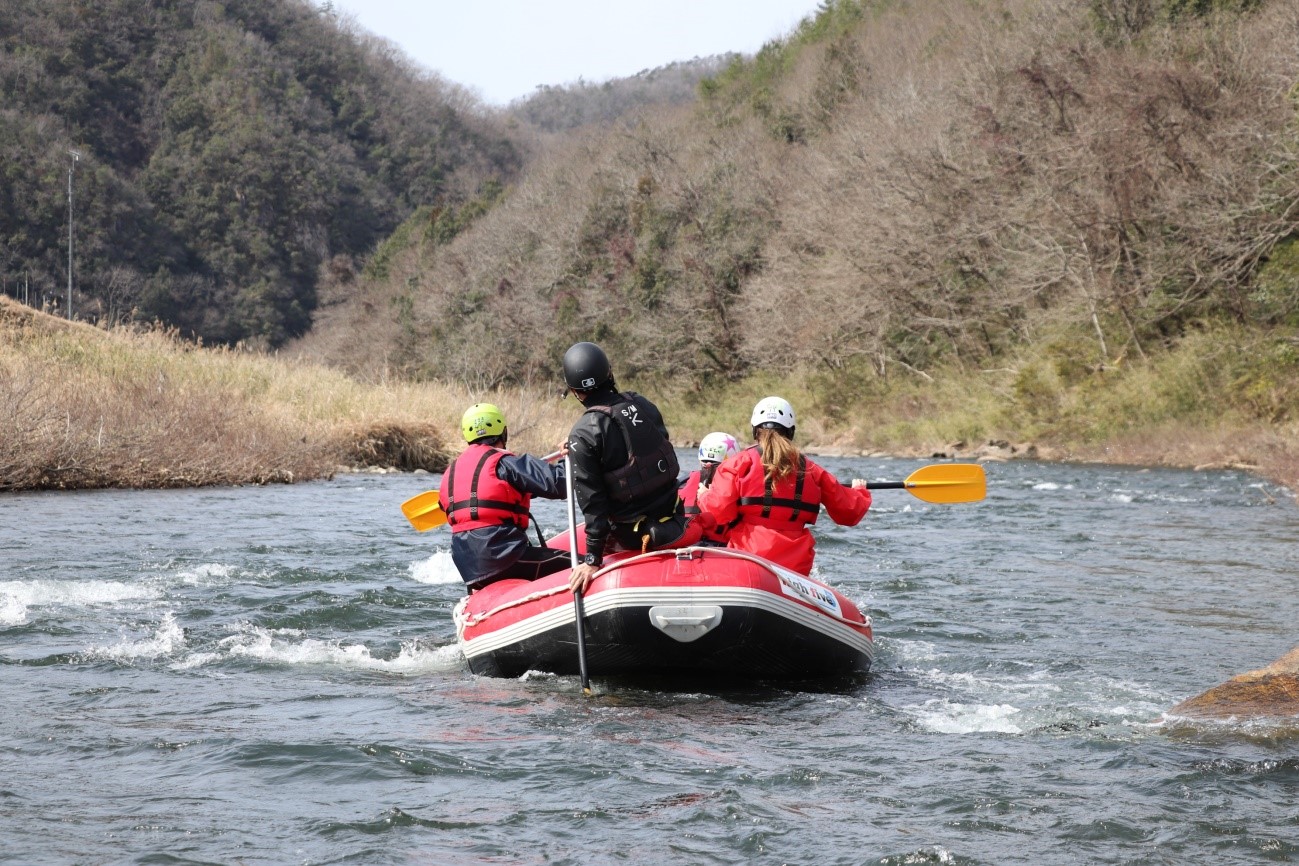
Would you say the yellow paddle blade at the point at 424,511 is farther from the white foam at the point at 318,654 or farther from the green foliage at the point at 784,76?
the green foliage at the point at 784,76

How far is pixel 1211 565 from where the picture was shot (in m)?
11.0

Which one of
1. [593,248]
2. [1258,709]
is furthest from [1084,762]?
[593,248]

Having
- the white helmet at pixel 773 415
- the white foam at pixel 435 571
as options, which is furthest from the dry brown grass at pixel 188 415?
the white helmet at pixel 773 415

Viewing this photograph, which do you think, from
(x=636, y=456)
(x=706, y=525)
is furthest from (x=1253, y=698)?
(x=636, y=456)

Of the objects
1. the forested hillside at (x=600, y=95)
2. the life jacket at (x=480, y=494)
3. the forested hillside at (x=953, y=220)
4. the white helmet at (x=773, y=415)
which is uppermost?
the forested hillside at (x=600, y=95)

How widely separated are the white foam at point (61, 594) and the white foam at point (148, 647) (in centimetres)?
90

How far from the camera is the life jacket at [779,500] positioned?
689cm

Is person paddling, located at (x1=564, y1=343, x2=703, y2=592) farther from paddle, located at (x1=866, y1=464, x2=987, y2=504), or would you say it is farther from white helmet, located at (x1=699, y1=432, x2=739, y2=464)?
paddle, located at (x1=866, y1=464, x2=987, y2=504)

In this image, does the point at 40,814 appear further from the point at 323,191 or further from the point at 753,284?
the point at 323,191

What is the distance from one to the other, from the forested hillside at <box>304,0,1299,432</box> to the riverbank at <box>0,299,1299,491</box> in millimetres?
421

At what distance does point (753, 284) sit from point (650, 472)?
1303 inches

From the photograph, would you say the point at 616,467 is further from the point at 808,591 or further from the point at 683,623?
the point at 808,591

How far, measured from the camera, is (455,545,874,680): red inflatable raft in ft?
20.6

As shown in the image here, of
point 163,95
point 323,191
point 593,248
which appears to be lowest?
point 593,248
